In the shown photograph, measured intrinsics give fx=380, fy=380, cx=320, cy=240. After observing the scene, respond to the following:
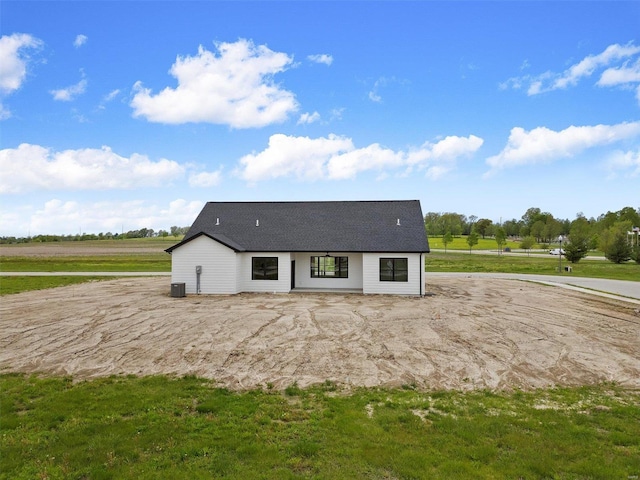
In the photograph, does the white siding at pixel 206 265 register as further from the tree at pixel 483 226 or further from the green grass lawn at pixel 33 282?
the tree at pixel 483 226

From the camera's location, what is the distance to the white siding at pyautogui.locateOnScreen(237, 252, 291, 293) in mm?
21797

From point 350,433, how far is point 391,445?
686mm

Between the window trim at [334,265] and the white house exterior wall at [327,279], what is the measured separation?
173 mm

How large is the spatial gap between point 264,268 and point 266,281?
2.51 ft

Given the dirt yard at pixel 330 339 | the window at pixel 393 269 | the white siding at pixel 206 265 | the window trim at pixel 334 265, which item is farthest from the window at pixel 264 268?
the window at pixel 393 269

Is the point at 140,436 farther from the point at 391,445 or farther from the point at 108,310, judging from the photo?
the point at 108,310

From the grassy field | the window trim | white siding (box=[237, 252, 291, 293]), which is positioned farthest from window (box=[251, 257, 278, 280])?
the grassy field

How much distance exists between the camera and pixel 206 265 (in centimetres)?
2122

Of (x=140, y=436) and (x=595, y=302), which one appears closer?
(x=140, y=436)

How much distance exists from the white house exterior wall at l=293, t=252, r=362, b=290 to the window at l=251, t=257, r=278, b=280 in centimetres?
165

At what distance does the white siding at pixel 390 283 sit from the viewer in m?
21.0

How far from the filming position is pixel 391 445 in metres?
5.61

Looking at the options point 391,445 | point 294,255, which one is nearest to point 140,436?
point 391,445

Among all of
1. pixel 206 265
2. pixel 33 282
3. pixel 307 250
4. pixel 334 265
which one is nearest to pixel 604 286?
pixel 334 265
